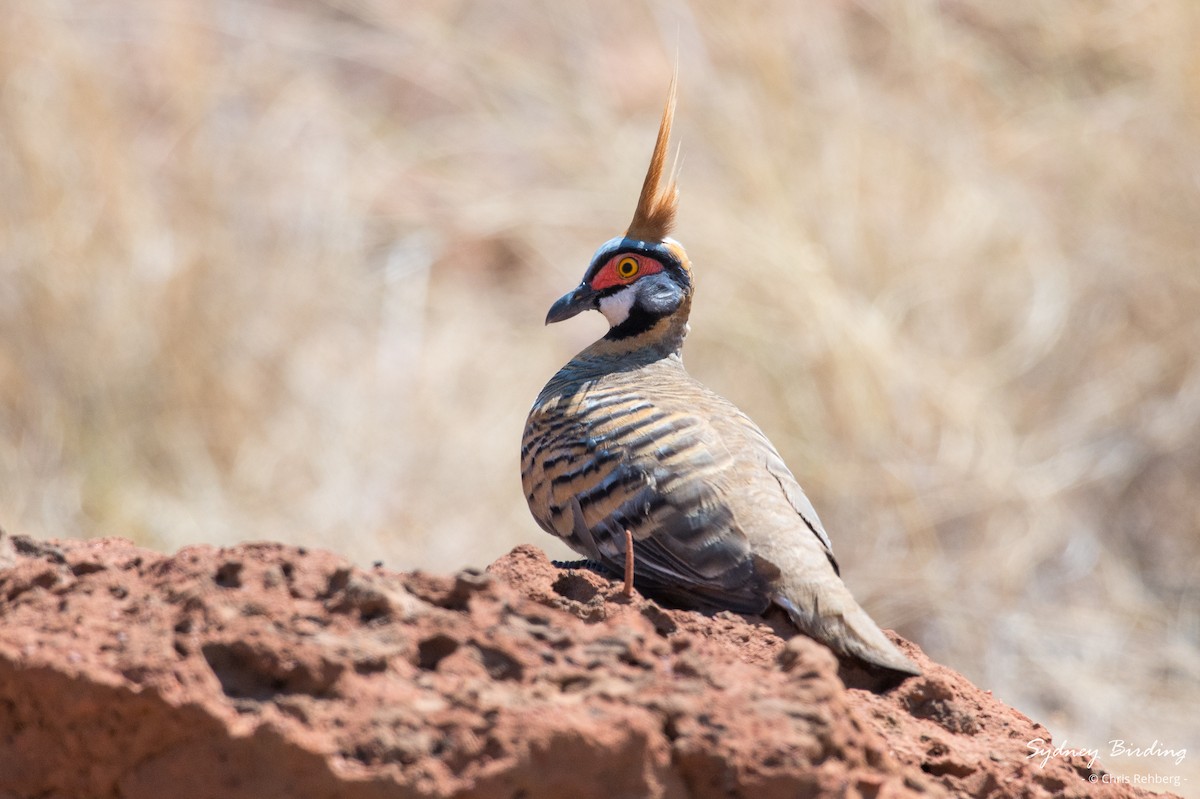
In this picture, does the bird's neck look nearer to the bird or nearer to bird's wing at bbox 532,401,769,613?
the bird

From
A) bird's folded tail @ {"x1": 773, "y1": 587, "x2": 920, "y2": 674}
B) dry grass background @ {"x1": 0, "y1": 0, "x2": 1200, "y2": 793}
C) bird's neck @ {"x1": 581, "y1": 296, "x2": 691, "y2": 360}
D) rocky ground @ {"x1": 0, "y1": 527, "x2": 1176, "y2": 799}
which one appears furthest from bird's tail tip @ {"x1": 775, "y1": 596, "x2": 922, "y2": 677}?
dry grass background @ {"x1": 0, "y1": 0, "x2": 1200, "y2": 793}

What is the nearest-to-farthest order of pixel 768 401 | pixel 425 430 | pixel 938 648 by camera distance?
pixel 938 648, pixel 768 401, pixel 425 430

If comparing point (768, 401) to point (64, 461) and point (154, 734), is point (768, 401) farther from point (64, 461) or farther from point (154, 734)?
point (154, 734)

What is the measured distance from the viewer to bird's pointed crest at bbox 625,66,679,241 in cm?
529

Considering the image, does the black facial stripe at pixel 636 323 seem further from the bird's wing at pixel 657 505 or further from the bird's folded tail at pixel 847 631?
the bird's folded tail at pixel 847 631

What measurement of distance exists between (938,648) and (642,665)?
7.32 meters

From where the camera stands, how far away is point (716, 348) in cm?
1088

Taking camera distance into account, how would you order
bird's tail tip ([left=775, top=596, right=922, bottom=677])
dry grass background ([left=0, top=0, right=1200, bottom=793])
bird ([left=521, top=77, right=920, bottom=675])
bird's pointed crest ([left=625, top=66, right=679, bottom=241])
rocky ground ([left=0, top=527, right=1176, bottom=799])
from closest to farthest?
rocky ground ([left=0, top=527, right=1176, bottom=799]) → bird's tail tip ([left=775, top=596, right=922, bottom=677]) → bird ([left=521, top=77, right=920, bottom=675]) → bird's pointed crest ([left=625, top=66, right=679, bottom=241]) → dry grass background ([left=0, top=0, right=1200, bottom=793])

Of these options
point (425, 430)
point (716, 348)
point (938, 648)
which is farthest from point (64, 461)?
point (938, 648)

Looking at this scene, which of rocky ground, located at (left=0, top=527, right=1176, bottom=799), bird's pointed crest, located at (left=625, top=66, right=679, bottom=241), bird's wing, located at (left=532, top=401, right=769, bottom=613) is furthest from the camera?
bird's pointed crest, located at (left=625, top=66, right=679, bottom=241)

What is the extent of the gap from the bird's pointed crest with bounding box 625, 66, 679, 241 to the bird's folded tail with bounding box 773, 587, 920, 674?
1987 millimetres

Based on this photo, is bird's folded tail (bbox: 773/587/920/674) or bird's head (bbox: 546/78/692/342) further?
bird's head (bbox: 546/78/692/342)

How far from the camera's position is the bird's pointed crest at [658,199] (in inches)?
208

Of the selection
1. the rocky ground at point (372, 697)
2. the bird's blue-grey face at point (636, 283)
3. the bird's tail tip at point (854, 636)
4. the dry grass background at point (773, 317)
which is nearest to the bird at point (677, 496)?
the bird's tail tip at point (854, 636)
